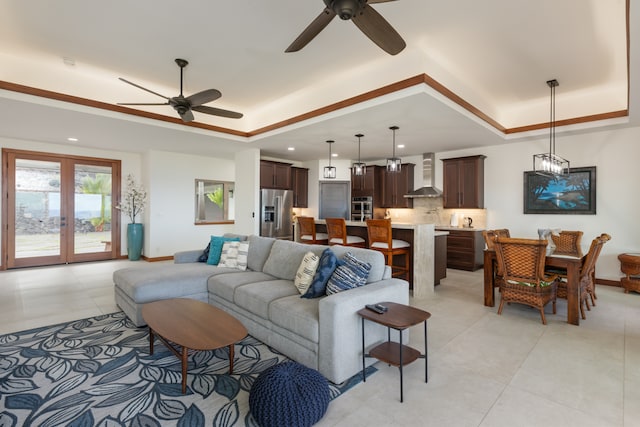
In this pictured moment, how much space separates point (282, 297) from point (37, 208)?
6791 millimetres

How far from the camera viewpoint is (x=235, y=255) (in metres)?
4.18

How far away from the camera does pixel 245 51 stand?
148 inches

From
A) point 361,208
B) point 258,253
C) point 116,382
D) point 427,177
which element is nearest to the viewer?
point 116,382

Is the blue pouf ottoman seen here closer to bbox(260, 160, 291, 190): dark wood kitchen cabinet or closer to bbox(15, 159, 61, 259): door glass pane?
bbox(260, 160, 291, 190): dark wood kitchen cabinet

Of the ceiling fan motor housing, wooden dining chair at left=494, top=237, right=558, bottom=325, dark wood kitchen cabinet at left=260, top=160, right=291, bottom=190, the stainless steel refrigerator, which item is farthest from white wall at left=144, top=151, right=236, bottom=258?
wooden dining chair at left=494, top=237, right=558, bottom=325

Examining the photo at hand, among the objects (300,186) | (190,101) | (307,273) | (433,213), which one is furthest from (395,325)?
(300,186)

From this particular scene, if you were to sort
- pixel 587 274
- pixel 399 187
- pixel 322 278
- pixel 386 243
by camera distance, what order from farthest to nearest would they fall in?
pixel 399 187
pixel 386 243
pixel 587 274
pixel 322 278

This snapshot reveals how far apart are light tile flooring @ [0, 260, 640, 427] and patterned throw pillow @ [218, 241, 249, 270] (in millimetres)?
1441

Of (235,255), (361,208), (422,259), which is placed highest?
(361,208)

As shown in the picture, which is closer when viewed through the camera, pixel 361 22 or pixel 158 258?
pixel 361 22

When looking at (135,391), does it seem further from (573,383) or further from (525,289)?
(525,289)

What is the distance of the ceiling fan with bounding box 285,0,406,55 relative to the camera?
193 centimetres

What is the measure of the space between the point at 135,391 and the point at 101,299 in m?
2.75

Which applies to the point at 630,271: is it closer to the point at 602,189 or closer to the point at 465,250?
the point at 602,189
